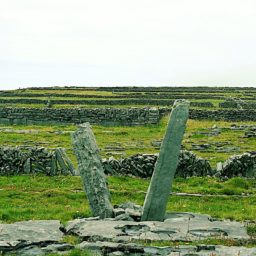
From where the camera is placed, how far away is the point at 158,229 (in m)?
11.6

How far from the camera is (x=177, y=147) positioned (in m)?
13.6

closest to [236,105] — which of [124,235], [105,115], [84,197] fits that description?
[105,115]

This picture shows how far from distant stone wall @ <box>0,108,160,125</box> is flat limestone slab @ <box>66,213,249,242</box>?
128ft

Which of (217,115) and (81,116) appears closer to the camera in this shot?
(81,116)

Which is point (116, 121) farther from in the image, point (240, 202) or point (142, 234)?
point (142, 234)

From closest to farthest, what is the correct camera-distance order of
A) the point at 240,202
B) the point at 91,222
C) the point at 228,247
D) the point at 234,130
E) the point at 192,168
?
the point at 228,247 → the point at 91,222 → the point at 240,202 → the point at 192,168 → the point at 234,130

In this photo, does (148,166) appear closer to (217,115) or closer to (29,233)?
(29,233)

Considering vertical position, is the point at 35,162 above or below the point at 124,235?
below

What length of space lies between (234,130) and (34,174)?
83.6 ft

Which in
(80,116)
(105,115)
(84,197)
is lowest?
(84,197)

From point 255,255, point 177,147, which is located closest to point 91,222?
point 177,147

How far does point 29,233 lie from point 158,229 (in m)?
2.71

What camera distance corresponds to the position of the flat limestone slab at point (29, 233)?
10.5m

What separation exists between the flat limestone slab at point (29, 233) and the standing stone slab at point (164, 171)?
227 centimetres
